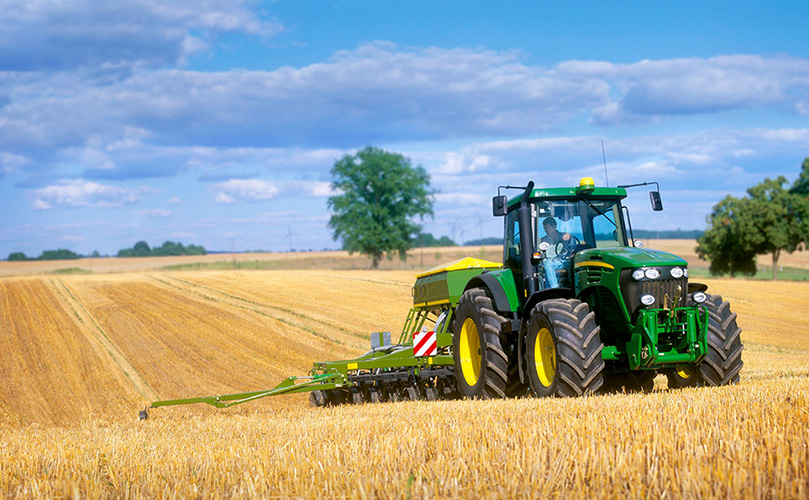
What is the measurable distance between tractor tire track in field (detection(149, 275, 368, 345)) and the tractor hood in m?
12.1

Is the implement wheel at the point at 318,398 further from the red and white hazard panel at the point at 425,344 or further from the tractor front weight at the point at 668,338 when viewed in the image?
the tractor front weight at the point at 668,338

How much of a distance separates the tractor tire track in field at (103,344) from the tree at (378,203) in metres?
35.8

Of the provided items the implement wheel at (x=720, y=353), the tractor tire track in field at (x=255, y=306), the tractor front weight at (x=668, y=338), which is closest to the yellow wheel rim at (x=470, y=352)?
the tractor front weight at (x=668, y=338)

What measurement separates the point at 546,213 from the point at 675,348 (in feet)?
7.74

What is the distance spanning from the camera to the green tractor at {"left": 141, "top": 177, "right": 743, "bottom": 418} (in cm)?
841

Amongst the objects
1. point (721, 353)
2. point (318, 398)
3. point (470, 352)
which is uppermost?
point (721, 353)

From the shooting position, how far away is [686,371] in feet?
30.6

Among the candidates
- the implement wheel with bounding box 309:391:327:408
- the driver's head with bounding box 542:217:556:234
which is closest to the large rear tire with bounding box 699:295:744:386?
the driver's head with bounding box 542:217:556:234

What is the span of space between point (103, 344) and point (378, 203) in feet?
152

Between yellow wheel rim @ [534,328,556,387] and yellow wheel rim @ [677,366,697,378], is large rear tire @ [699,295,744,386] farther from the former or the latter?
yellow wheel rim @ [534,328,556,387]

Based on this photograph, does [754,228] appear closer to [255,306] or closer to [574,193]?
[255,306]

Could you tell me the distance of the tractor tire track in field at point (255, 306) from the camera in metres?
22.0

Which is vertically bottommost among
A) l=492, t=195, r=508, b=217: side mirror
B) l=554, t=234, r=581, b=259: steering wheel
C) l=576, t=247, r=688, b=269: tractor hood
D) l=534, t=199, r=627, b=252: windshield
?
l=576, t=247, r=688, b=269: tractor hood

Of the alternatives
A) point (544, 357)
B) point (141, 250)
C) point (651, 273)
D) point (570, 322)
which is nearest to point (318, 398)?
point (544, 357)
